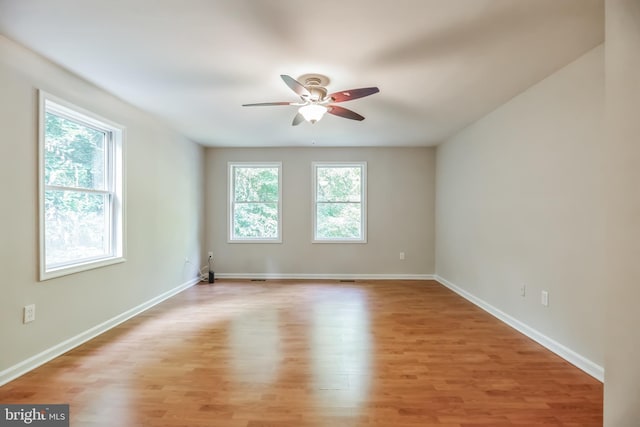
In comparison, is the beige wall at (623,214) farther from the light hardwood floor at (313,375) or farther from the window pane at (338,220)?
→ the window pane at (338,220)

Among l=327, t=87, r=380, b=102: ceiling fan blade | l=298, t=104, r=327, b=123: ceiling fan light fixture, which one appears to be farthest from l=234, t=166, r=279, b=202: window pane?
l=327, t=87, r=380, b=102: ceiling fan blade

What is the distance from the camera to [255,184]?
560 centimetres

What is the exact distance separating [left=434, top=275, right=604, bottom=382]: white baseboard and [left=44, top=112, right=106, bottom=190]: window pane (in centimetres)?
444

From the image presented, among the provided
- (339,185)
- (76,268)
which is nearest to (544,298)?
(339,185)

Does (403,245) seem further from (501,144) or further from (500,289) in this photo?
(501,144)

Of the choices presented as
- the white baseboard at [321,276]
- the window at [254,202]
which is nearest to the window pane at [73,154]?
the window at [254,202]

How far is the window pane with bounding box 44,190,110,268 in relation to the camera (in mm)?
2562

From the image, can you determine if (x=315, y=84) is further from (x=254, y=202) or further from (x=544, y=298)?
(x=254, y=202)

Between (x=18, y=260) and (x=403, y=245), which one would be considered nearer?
(x=18, y=260)

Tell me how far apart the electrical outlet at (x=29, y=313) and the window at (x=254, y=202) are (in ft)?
10.9

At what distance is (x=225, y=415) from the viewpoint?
1.76 m

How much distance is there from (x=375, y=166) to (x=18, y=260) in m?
4.76

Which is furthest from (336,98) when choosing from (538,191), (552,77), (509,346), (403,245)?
(403,245)

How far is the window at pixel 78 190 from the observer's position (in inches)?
98.4
